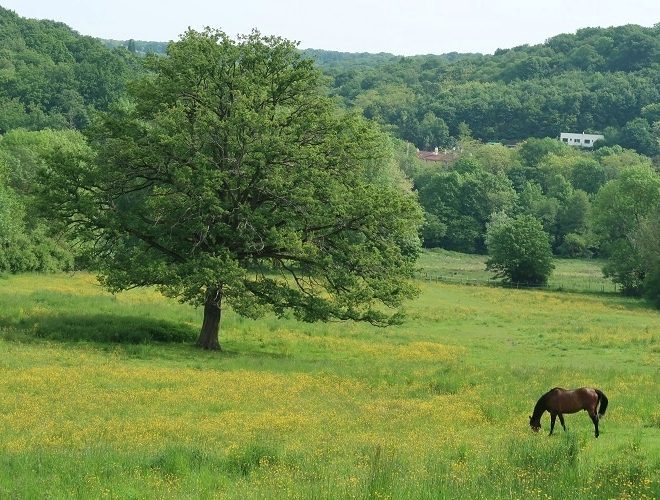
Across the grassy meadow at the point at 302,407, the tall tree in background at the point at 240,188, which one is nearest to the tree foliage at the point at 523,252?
the grassy meadow at the point at 302,407

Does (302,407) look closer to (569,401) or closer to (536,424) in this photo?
(536,424)

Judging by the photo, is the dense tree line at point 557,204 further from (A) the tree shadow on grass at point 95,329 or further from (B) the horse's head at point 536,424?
(B) the horse's head at point 536,424

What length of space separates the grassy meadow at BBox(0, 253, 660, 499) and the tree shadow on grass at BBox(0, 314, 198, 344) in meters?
0.09

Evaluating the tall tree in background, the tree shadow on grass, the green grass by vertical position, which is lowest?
the green grass

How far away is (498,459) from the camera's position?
48.1ft

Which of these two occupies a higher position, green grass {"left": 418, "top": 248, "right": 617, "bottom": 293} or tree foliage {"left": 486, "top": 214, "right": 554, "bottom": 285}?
tree foliage {"left": 486, "top": 214, "right": 554, "bottom": 285}

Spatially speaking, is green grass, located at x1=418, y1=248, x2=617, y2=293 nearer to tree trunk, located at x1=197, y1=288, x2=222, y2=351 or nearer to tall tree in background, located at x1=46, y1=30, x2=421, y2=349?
tall tree in background, located at x1=46, y1=30, x2=421, y2=349

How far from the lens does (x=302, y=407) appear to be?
74.6ft

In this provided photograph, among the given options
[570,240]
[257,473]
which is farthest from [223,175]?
[570,240]

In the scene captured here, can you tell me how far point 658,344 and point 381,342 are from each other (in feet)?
44.3

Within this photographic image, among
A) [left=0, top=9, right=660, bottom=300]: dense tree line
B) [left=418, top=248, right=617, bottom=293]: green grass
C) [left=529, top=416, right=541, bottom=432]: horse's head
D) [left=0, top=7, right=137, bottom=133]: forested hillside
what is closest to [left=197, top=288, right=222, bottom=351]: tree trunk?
[left=0, top=9, right=660, bottom=300]: dense tree line

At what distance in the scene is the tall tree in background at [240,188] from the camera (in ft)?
109

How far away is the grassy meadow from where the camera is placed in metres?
13.0

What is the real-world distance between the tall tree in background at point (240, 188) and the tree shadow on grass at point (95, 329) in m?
2.33
